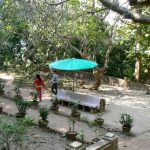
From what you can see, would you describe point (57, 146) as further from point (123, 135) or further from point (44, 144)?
point (123, 135)

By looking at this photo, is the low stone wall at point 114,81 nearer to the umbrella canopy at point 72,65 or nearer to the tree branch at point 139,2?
the umbrella canopy at point 72,65

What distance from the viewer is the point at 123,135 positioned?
1148 cm

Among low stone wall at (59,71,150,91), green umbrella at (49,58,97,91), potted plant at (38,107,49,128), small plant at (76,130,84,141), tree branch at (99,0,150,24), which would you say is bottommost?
small plant at (76,130,84,141)

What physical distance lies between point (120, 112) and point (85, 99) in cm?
162

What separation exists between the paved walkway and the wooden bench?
41cm

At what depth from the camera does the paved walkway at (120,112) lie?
1100 cm

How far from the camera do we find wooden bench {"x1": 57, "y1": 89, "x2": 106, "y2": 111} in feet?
47.9

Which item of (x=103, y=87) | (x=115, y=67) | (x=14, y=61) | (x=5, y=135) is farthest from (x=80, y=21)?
(x=5, y=135)

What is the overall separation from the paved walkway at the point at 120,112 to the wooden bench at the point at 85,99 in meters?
0.41

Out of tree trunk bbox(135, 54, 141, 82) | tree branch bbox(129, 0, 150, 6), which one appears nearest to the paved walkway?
tree trunk bbox(135, 54, 141, 82)

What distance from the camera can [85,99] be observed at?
15148mm

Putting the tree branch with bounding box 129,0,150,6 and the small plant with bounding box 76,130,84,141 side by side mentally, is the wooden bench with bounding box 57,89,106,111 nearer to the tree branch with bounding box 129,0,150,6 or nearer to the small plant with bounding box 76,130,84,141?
the small plant with bounding box 76,130,84,141

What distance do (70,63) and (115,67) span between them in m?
8.68

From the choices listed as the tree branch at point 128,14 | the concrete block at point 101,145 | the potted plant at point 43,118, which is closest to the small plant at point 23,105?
the potted plant at point 43,118
